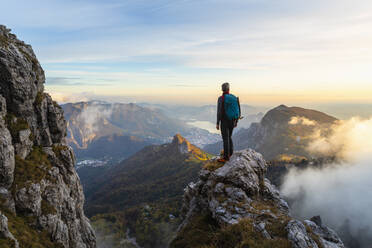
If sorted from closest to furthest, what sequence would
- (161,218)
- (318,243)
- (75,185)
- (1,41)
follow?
1. (318,243)
2. (1,41)
3. (75,185)
4. (161,218)

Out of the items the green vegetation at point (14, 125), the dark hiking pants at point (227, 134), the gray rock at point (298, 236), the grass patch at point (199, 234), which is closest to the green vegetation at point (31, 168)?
the green vegetation at point (14, 125)

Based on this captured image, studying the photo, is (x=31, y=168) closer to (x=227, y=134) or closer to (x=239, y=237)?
(x=227, y=134)

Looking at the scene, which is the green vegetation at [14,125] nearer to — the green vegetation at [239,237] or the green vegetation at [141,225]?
the green vegetation at [239,237]

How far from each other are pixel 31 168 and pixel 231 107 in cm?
2877

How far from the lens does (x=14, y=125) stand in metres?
28.7

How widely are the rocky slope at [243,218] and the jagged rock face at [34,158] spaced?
1542 cm

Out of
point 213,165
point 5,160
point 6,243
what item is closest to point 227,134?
point 213,165

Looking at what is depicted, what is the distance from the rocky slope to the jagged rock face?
50.6ft

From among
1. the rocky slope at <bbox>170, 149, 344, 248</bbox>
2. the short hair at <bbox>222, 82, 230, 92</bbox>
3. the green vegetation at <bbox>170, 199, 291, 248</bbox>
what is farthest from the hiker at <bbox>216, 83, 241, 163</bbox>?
the green vegetation at <bbox>170, 199, 291, 248</bbox>

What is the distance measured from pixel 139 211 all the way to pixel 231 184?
7729 inches

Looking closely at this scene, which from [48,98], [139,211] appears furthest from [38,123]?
[139,211]

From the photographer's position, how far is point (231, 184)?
15.0m

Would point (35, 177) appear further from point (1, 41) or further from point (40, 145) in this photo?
point (1, 41)

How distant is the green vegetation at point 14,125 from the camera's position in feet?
91.2
